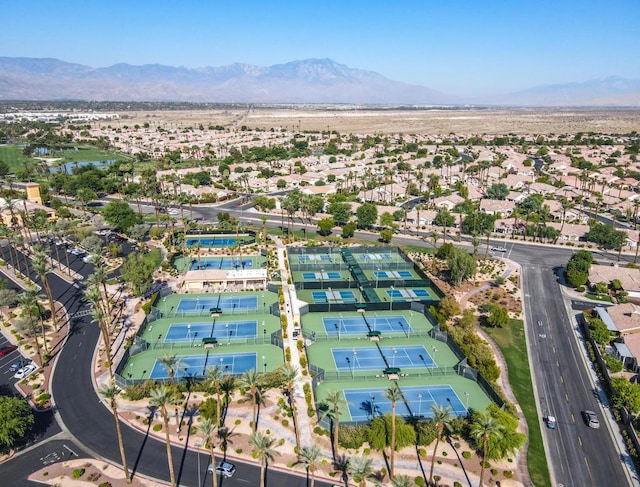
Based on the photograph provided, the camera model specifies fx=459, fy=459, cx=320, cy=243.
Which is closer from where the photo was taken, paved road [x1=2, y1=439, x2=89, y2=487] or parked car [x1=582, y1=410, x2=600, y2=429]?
paved road [x1=2, y1=439, x2=89, y2=487]

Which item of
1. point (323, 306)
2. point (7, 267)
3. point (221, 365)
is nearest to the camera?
point (221, 365)

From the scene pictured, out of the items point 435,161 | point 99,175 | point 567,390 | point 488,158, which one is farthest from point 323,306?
point 488,158

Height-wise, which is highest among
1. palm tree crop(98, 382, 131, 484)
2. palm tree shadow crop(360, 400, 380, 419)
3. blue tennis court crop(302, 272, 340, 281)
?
Result: palm tree crop(98, 382, 131, 484)

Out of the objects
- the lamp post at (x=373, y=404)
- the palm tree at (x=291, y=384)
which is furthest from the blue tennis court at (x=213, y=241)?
the lamp post at (x=373, y=404)

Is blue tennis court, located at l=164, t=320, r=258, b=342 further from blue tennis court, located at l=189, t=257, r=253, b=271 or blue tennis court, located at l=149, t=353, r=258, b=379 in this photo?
blue tennis court, located at l=189, t=257, r=253, b=271

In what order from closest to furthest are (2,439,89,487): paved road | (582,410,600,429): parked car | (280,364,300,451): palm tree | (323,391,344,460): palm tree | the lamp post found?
1. (323,391,344,460): palm tree
2. (2,439,89,487): paved road
3. (280,364,300,451): palm tree
4. (582,410,600,429): parked car
5. the lamp post

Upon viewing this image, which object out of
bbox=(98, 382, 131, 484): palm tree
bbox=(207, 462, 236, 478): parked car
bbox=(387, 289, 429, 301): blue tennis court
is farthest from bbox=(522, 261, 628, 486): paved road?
bbox=(98, 382, 131, 484): palm tree

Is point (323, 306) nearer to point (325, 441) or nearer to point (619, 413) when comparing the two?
point (325, 441)

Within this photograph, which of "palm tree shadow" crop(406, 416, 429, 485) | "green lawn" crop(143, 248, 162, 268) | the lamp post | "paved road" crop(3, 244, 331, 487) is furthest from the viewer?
"green lawn" crop(143, 248, 162, 268)

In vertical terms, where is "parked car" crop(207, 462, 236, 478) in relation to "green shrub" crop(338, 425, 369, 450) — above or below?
below
